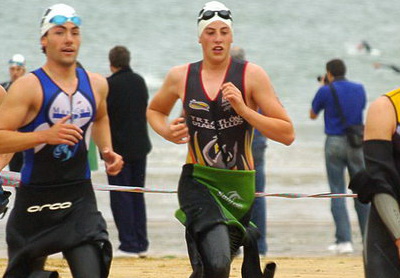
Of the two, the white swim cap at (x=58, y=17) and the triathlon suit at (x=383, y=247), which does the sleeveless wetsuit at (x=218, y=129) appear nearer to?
the white swim cap at (x=58, y=17)

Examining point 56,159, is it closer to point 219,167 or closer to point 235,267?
point 219,167

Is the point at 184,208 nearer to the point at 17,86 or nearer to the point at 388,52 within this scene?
the point at 17,86

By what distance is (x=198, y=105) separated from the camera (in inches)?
303

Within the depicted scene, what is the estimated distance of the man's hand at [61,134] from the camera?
6.60 metres

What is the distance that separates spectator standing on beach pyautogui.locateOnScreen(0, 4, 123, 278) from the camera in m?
6.71

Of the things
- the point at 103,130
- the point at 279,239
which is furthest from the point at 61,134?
the point at 279,239

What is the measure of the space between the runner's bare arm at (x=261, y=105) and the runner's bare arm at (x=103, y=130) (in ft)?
2.46

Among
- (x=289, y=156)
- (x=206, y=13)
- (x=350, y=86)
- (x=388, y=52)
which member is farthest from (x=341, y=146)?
(x=388, y=52)

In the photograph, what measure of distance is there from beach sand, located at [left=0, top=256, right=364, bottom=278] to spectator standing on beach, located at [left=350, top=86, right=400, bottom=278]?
3896 mm

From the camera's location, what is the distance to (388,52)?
208ft

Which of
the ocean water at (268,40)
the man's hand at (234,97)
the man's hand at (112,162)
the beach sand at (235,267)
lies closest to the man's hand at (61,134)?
the man's hand at (112,162)

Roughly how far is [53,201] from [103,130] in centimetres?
57

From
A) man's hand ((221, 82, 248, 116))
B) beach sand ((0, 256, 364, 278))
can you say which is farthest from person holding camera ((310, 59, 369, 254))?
man's hand ((221, 82, 248, 116))

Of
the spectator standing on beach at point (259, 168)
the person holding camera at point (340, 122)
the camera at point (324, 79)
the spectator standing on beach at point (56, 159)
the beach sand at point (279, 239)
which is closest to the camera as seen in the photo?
the spectator standing on beach at point (56, 159)
